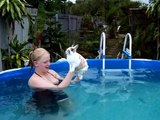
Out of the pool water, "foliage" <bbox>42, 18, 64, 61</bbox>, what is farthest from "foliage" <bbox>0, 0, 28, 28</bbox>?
"foliage" <bbox>42, 18, 64, 61</bbox>

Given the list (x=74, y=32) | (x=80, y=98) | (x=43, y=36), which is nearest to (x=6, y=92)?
(x=80, y=98)

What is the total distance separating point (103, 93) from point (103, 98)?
1.08 ft

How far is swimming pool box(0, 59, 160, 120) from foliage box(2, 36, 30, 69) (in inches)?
35.7

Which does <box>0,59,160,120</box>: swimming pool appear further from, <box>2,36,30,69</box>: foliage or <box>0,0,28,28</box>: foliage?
<box>0,0,28,28</box>: foliage

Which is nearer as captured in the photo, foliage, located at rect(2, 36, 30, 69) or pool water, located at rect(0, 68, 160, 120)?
pool water, located at rect(0, 68, 160, 120)

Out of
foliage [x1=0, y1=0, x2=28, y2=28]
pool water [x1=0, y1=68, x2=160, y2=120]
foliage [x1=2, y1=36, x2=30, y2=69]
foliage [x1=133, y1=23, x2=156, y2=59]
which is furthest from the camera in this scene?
foliage [x1=133, y1=23, x2=156, y2=59]


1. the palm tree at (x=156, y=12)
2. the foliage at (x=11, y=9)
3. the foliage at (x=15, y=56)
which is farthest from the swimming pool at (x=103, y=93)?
the palm tree at (x=156, y=12)

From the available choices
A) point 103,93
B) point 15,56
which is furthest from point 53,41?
point 103,93

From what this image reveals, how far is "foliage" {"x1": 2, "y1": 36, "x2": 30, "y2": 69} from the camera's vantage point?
315 inches

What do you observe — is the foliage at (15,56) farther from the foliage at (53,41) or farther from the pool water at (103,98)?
the foliage at (53,41)

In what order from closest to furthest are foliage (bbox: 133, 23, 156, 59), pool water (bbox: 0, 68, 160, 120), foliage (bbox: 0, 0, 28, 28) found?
pool water (bbox: 0, 68, 160, 120) < foliage (bbox: 0, 0, 28, 28) < foliage (bbox: 133, 23, 156, 59)

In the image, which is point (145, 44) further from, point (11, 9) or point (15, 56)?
point (11, 9)

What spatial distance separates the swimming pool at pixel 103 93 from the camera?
14.8ft

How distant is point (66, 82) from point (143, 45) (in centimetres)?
751
